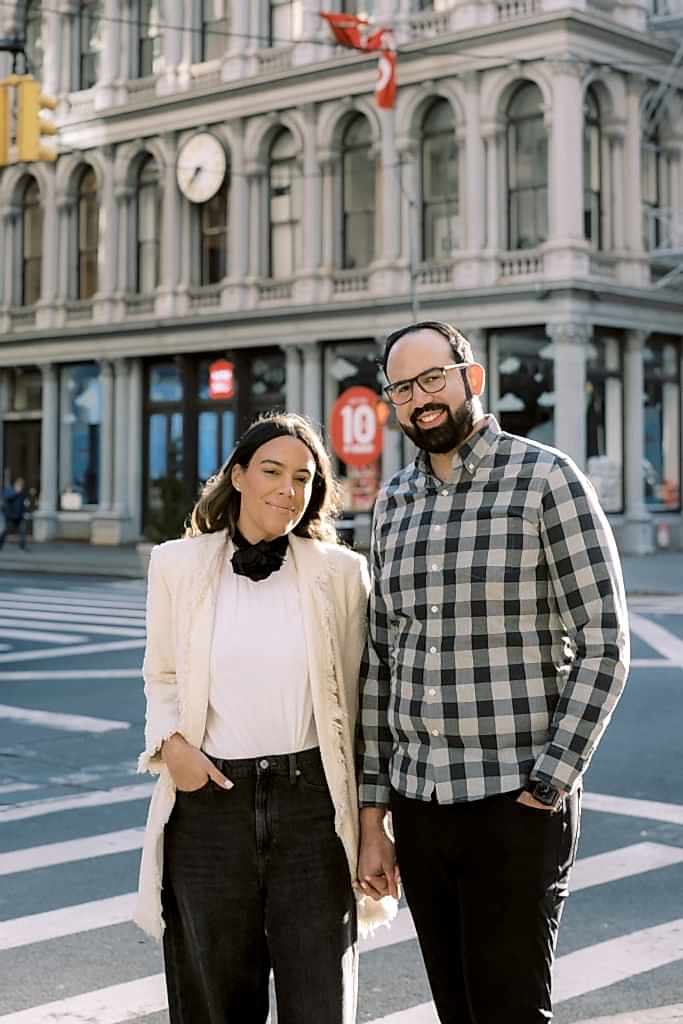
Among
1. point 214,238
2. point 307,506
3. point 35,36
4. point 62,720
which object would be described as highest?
point 35,36

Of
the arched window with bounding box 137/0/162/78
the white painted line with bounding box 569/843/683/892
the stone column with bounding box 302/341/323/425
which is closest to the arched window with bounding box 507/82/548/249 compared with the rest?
the stone column with bounding box 302/341/323/425

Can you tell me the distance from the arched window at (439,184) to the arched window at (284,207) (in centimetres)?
373

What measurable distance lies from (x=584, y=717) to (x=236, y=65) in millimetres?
35072

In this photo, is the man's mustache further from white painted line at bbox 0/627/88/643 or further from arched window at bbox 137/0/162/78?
arched window at bbox 137/0/162/78

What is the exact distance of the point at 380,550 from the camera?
3.52m

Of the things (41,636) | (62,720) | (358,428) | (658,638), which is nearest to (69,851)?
(62,720)

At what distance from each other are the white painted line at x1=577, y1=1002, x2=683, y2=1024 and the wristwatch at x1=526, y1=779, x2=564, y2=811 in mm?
1831

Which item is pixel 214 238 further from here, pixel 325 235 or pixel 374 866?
pixel 374 866

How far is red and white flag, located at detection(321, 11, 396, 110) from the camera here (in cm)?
3086

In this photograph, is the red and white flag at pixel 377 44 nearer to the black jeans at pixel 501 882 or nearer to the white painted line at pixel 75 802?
the white painted line at pixel 75 802

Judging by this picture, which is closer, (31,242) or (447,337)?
(447,337)

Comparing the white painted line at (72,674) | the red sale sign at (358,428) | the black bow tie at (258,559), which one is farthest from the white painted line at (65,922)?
the red sale sign at (358,428)

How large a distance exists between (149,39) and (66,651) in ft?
89.7

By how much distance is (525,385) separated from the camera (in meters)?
31.7
